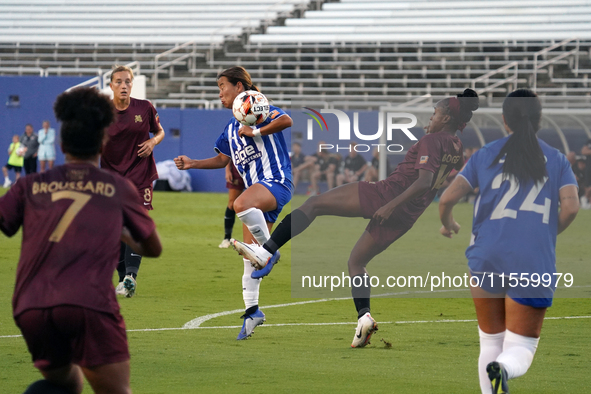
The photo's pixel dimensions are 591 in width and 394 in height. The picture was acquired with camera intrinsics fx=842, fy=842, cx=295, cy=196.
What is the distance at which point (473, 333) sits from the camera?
7.48 metres

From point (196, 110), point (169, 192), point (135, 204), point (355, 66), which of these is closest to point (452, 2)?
point (355, 66)

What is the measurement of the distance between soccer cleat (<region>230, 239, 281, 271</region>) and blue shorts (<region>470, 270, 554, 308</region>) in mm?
2736

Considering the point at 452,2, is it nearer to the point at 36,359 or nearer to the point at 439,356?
the point at 439,356

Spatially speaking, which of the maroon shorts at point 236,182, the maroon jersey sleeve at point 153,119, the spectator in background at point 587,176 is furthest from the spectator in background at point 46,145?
the maroon jersey sleeve at point 153,119

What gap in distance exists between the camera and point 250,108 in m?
6.97

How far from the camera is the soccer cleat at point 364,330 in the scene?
659cm

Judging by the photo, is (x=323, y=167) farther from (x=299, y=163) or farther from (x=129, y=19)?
(x=129, y=19)

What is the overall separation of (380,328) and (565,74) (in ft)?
72.0

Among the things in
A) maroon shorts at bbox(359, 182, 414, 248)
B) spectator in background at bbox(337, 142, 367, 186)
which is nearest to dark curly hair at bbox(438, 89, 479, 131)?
maroon shorts at bbox(359, 182, 414, 248)

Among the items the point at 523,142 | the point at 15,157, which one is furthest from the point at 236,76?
the point at 15,157

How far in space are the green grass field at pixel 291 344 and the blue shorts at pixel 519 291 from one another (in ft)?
3.91

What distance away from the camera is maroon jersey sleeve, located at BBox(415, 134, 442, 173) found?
22.0ft

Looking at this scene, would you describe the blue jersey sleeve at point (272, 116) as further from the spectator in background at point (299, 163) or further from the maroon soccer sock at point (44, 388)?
the spectator in background at point (299, 163)

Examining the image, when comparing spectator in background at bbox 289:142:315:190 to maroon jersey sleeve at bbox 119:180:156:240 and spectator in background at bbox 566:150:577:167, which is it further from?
maroon jersey sleeve at bbox 119:180:156:240
